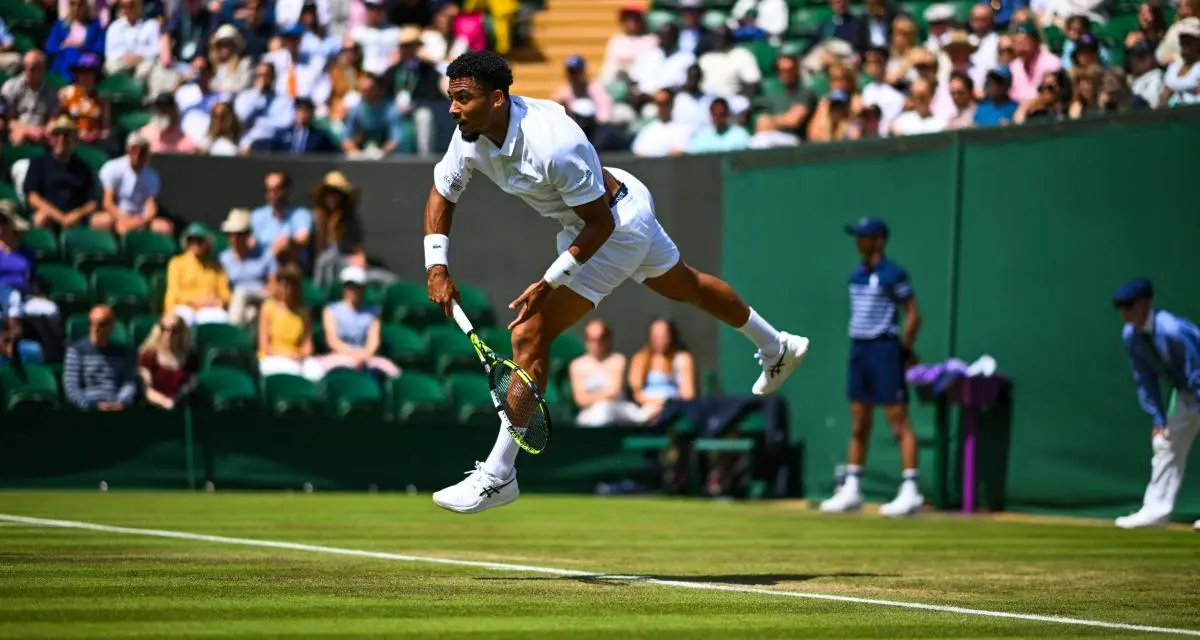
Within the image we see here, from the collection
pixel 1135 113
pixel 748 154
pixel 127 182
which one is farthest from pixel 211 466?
pixel 1135 113

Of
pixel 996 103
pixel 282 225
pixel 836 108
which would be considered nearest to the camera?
pixel 996 103

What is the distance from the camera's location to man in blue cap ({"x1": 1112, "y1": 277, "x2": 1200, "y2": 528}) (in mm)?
12789

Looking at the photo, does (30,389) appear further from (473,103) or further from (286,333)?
(473,103)

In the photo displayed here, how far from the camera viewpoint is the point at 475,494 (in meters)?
8.00

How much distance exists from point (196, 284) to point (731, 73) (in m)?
6.29

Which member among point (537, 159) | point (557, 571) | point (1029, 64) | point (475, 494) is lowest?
point (557, 571)

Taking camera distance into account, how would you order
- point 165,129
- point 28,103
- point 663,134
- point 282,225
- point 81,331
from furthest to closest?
1. point 663,134
2. point 165,129
3. point 28,103
4. point 282,225
5. point 81,331

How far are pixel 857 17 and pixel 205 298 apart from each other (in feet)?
24.6

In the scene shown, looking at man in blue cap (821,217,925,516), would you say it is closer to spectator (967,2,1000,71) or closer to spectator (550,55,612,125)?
spectator (967,2,1000,71)

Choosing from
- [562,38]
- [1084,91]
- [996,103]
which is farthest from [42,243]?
[1084,91]

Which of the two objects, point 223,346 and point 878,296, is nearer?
point 878,296

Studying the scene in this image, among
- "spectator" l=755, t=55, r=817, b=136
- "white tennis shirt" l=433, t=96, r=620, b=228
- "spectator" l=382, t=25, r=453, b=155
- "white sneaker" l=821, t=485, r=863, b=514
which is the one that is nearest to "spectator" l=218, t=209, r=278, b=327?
"spectator" l=382, t=25, r=453, b=155

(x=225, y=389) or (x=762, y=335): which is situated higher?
(x=762, y=335)

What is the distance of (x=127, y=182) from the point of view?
17.8 meters
